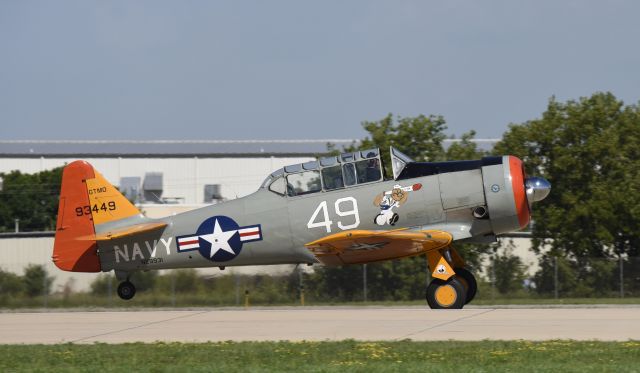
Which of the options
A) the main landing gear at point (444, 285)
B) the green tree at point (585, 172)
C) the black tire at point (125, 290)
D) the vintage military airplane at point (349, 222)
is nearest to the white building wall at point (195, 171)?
the green tree at point (585, 172)

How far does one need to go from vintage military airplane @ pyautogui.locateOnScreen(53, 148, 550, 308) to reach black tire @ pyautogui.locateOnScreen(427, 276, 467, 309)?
21mm

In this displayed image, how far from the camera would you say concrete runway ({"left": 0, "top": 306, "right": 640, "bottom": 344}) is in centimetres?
1733

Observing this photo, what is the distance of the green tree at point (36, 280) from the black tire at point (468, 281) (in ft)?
55.5

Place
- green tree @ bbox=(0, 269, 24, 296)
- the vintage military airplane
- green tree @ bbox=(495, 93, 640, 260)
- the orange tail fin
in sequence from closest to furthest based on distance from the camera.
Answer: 1. the vintage military airplane
2. the orange tail fin
3. green tree @ bbox=(0, 269, 24, 296)
4. green tree @ bbox=(495, 93, 640, 260)

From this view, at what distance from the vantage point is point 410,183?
20797mm

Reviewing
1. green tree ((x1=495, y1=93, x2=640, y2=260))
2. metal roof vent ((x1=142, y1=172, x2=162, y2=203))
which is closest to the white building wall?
metal roof vent ((x1=142, y1=172, x2=162, y2=203))

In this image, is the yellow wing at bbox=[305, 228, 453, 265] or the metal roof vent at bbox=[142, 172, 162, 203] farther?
the metal roof vent at bbox=[142, 172, 162, 203]

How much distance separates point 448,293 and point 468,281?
→ 0.95 metres

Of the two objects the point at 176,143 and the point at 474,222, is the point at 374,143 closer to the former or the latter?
the point at 474,222

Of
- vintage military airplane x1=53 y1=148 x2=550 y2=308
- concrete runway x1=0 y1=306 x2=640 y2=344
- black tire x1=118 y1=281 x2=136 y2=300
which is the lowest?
concrete runway x1=0 y1=306 x2=640 y2=344

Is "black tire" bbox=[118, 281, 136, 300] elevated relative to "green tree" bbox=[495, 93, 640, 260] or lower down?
lower down

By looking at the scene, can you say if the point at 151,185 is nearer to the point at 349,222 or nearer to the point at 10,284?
the point at 10,284

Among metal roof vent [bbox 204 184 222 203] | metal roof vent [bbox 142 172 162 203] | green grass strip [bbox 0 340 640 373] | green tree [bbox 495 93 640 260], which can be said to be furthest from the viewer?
metal roof vent [bbox 204 184 222 203]

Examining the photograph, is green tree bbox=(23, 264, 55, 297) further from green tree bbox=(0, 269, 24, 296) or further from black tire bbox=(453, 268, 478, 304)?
black tire bbox=(453, 268, 478, 304)
